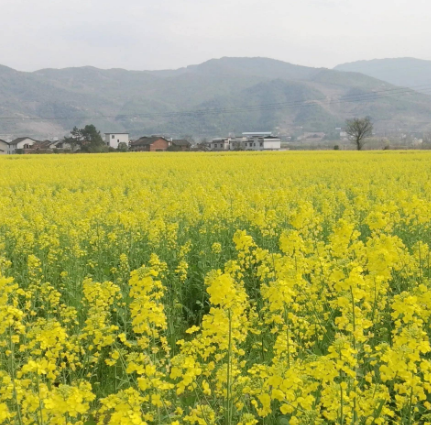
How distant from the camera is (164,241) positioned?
7.11 m

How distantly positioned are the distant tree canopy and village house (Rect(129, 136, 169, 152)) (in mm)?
10187

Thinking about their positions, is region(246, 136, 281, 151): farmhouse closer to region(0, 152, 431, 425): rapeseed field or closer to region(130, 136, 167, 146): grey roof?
region(130, 136, 167, 146): grey roof

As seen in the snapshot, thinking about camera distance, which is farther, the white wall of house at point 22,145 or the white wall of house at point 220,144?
the white wall of house at point 220,144

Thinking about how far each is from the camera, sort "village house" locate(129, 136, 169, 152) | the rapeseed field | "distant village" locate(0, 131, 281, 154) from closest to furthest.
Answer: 1. the rapeseed field
2. "distant village" locate(0, 131, 281, 154)
3. "village house" locate(129, 136, 169, 152)

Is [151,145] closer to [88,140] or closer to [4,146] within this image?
[88,140]

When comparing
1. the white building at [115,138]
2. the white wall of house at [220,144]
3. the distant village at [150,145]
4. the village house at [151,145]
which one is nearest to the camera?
the distant village at [150,145]

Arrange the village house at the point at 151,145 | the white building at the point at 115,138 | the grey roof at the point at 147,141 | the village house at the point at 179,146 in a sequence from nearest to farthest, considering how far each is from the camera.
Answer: the village house at the point at 179,146, the village house at the point at 151,145, the grey roof at the point at 147,141, the white building at the point at 115,138

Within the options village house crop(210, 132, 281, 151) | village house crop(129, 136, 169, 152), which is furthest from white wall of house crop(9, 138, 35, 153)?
village house crop(210, 132, 281, 151)

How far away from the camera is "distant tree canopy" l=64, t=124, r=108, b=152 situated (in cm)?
6119

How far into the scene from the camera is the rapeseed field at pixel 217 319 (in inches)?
103

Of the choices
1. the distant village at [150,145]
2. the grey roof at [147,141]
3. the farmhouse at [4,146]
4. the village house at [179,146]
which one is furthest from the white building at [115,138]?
the farmhouse at [4,146]

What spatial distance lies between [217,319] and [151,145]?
74053 mm

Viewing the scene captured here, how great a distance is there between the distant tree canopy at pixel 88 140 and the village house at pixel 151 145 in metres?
10.2

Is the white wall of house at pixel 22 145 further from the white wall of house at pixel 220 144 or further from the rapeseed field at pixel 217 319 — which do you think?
the rapeseed field at pixel 217 319
